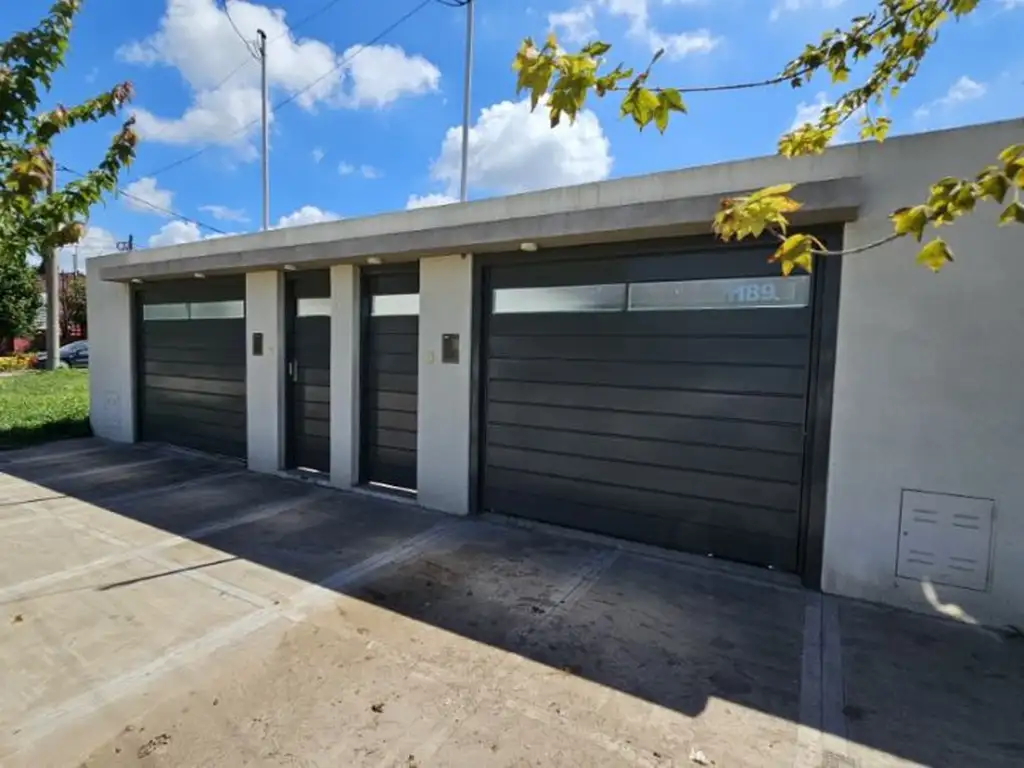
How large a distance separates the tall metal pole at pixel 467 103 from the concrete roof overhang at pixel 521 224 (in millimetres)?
6038

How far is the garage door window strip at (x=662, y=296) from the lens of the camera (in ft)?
13.0

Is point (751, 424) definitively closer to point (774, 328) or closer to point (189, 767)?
point (774, 328)

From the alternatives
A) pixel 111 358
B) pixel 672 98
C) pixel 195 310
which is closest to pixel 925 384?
pixel 672 98

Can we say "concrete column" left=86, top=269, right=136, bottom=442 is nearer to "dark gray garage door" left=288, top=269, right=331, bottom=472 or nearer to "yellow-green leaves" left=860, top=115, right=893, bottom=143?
"dark gray garage door" left=288, top=269, right=331, bottom=472

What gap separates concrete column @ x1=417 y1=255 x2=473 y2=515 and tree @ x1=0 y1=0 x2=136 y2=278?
8.47 feet

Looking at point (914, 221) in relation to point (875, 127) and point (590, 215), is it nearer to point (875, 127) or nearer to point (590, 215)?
point (875, 127)

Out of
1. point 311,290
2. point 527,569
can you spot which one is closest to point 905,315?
point 527,569

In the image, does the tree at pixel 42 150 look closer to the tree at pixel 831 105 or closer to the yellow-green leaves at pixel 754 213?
the tree at pixel 831 105

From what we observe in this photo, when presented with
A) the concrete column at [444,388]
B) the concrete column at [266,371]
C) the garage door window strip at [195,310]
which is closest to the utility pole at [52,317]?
the garage door window strip at [195,310]

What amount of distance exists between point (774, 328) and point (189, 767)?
13.4 feet

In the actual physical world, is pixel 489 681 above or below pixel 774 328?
below

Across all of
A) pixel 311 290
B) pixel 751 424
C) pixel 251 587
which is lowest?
pixel 251 587

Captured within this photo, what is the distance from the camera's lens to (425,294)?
5.50m

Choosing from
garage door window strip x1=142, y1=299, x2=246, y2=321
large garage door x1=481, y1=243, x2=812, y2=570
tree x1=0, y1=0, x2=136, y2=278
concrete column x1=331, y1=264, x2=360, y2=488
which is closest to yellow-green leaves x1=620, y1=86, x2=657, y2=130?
large garage door x1=481, y1=243, x2=812, y2=570
